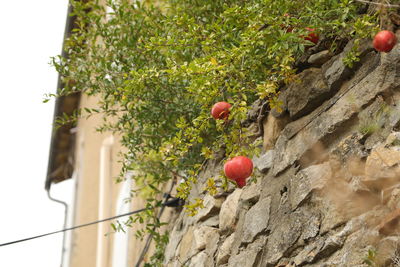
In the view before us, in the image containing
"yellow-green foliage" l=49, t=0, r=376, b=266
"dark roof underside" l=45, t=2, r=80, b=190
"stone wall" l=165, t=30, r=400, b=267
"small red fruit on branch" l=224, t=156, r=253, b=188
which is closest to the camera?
"stone wall" l=165, t=30, r=400, b=267

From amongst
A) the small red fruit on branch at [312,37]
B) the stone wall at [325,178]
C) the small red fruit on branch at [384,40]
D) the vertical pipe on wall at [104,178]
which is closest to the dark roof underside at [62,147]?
the vertical pipe on wall at [104,178]

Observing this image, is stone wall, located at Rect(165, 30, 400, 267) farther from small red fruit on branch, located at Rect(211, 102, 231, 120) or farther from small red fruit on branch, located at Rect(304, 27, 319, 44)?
small red fruit on branch, located at Rect(211, 102, 231, 120)

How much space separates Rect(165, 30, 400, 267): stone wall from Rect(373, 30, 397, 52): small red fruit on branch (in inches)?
7.3

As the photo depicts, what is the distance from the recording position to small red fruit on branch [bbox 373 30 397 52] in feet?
10.8

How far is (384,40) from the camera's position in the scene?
328 cm

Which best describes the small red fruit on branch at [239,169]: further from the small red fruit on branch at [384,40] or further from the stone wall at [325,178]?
the small red fruit on branch at [384,40]

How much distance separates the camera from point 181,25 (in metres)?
4.38

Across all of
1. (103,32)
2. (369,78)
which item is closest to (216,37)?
(369,78)

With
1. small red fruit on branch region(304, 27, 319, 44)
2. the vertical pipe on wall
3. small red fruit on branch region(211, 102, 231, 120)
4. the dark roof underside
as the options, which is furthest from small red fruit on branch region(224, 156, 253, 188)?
the dark roof underside

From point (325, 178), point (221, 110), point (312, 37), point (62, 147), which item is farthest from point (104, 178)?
point (325, 178)

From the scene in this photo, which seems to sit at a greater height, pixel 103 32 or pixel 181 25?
pixel 103 32

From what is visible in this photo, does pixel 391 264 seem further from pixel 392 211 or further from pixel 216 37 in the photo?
pixel 216 37

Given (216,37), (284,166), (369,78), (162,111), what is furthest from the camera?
(162,111)

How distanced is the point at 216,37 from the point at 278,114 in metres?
0.55
